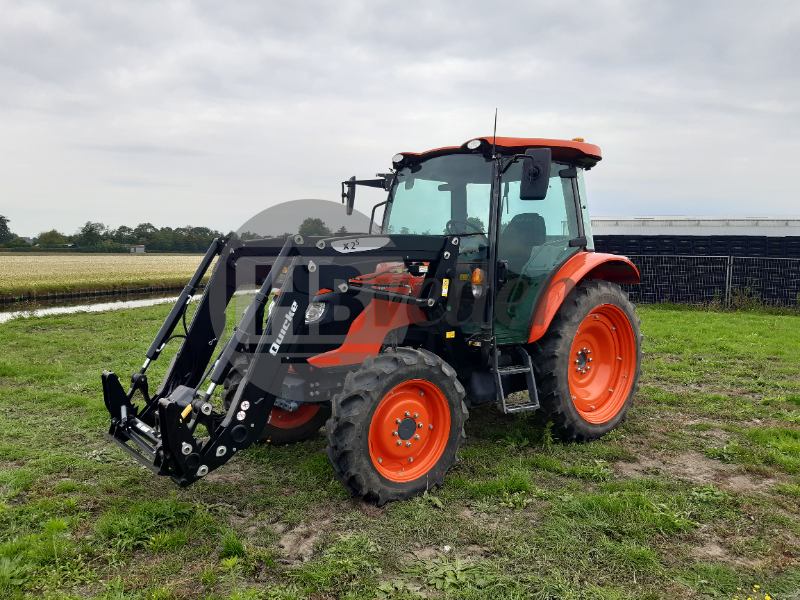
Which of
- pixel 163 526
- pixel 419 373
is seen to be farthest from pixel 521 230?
pixel 163 526

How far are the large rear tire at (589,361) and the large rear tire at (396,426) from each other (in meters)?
1.15

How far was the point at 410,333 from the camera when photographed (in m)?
4.71

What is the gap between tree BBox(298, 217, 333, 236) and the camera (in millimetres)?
4168

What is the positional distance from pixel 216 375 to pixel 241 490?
3.26ft

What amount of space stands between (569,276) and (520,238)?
1.85 ft

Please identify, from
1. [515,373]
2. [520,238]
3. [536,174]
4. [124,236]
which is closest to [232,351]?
[515,373]

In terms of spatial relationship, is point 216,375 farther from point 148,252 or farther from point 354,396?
point 148,252

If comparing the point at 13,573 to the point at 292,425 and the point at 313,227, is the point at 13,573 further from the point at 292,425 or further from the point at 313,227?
the point at 313,227

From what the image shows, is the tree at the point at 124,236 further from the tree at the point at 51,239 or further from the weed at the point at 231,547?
the weed at the point at 231,547

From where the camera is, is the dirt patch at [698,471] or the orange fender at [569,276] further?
the orange fender at [569,276]

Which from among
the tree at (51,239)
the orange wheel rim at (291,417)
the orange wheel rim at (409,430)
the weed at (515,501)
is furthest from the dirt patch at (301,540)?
the tree at (51,239)

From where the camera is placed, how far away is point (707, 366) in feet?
28.8

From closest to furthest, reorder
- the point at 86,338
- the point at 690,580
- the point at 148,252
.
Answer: the point at 690,580 → the point at 86,338 → the point at 148,252

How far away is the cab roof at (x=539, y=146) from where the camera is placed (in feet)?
16.4
